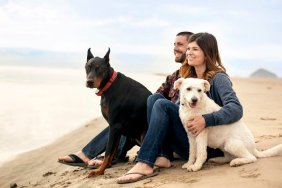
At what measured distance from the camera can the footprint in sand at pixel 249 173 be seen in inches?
173

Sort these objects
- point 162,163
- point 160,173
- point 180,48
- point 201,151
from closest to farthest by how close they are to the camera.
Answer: point 201,151, point 160,173, point 162,163, point 180,48

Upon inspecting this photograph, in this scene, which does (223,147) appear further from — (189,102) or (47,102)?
(47,102)

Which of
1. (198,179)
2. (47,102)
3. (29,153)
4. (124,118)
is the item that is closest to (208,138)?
(198,179)

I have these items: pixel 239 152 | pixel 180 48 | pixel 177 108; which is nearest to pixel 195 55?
pixel 177 108

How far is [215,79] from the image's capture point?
16.5ft

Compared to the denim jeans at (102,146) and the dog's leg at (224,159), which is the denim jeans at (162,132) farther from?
the denim jeans at (102,146)

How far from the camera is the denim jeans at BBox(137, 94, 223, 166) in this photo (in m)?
5.11

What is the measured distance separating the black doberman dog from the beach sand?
16.4 inches

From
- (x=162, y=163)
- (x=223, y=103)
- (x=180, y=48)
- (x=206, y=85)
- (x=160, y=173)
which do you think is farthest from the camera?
(x=180, y=48)

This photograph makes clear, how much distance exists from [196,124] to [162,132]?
53 centimetres

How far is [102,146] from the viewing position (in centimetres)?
653

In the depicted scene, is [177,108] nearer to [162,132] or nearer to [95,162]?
[162,132]

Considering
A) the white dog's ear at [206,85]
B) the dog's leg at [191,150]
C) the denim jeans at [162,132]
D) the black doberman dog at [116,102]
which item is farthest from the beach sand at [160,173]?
the white dog's ear at [206,85]

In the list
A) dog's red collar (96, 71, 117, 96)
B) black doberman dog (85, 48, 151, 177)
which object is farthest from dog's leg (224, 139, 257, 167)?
dog's red collar (96, 71, 117, 96)
